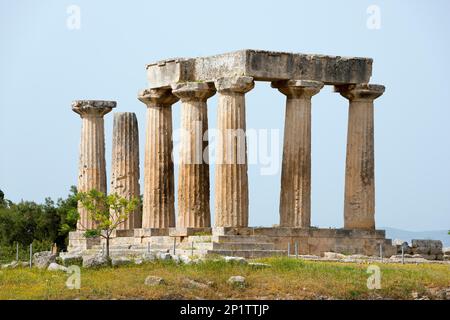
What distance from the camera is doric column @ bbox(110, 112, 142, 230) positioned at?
301 feet

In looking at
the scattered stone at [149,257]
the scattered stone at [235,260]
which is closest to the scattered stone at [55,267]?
the scattered stone at [149,257]

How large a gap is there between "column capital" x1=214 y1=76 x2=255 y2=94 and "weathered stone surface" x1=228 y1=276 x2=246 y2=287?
15.2 m

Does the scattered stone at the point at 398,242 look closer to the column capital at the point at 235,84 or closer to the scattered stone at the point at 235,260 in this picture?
the column capital at the point at 235,84

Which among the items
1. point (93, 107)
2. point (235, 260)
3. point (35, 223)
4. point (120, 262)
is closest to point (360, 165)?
point (93, 107)

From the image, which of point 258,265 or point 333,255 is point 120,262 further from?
point 333,255

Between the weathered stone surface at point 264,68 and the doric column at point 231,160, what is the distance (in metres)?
0.98

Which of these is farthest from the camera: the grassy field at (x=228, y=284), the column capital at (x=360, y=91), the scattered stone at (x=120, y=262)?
the column capital at (x=360, y=91)

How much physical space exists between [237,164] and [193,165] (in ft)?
12.7

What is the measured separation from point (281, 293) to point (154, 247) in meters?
16.6

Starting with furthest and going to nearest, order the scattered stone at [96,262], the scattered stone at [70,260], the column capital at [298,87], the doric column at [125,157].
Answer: the doric column at [125,157] → the column capital at [298,87] → the scattered stone at [70,260] → the scattered stone at [96,262]

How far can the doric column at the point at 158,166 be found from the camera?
290ft

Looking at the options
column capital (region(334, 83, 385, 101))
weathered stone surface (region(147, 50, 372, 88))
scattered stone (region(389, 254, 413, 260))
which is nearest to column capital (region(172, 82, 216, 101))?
weathered stone surface (region(147, 50, 372, 88))
